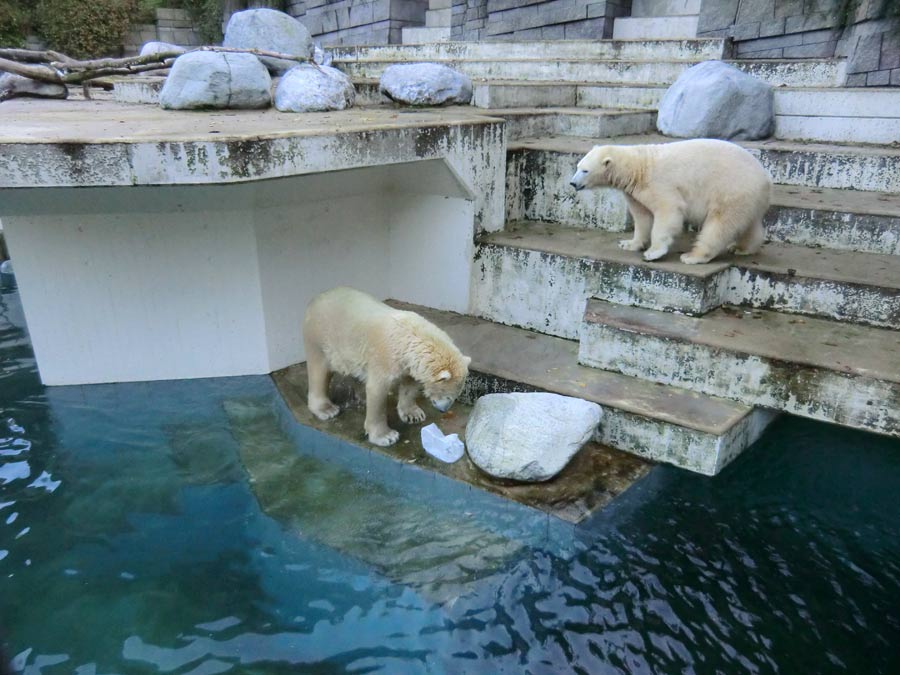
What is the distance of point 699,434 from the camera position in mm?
3705

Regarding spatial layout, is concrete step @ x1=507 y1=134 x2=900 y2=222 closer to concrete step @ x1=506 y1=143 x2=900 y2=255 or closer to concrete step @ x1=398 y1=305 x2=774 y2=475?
concrete step @ x1=506 y1=143 x2=900 y2=255

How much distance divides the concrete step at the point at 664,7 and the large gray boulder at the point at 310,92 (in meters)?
5.21

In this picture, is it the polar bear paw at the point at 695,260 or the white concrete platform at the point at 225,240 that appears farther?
the white concrete platform at the point at 225,240

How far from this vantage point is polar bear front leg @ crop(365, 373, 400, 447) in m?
4.04

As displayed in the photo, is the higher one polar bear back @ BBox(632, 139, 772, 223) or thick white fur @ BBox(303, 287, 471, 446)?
polar bear back @ BBox(632, 139, 772, 223)

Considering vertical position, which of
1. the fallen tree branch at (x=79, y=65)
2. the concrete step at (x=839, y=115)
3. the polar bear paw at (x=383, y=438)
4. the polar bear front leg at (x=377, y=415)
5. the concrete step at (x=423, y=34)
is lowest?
the polar bear paw at (x=383, y=438)

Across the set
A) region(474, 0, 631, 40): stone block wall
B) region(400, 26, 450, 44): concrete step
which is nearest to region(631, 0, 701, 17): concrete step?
region(474, 0, 631, 40): stone block wall

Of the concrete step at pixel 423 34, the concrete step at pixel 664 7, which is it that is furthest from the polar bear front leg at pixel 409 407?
the concrete step at pixel 423 34

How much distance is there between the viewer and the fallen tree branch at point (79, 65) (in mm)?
8055

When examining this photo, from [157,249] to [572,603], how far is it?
12.5 ft

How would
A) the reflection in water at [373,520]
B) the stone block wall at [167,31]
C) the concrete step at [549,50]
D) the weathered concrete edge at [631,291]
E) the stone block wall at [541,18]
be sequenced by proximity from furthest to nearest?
the stone block wall at [167,31] < the stone block wall at [541,18] < the concrete step at [549,50] < the weathered concrete edge at [631,291] < the reflection in water at [373,520]

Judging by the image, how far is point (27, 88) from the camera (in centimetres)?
820

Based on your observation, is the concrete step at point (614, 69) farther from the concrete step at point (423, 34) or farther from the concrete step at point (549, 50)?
the concrete step at point (423, 34)

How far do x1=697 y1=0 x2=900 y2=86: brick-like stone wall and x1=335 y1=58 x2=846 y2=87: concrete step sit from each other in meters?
0.29
